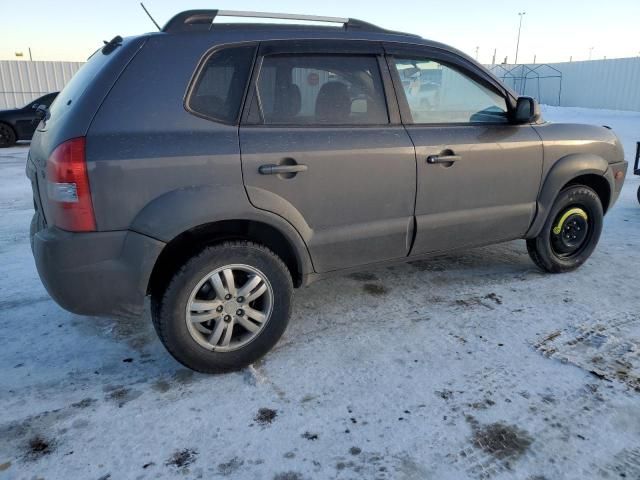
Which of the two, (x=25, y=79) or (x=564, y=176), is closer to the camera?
(x=564, y=176)

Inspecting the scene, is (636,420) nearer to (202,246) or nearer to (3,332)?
(202,246)

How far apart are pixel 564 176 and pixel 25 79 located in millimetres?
22454

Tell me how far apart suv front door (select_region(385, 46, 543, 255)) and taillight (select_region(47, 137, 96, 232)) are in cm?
186

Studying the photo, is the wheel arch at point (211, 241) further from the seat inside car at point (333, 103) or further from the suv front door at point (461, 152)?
the suv front door at point (461, 152)

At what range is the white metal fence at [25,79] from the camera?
19.9 metres

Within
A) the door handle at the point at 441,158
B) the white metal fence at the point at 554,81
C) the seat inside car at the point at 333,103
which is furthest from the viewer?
the white metal fence at the point at 554,81

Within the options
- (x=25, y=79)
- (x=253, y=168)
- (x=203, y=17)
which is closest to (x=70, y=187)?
(x=253, y=168)

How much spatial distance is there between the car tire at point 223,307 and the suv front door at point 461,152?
1.06 meters

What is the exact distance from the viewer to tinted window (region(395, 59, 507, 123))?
3.11m

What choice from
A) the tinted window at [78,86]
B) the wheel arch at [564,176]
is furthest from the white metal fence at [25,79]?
the wheel arch at [564,176]

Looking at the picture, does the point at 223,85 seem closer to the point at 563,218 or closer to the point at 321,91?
the point at 321,91

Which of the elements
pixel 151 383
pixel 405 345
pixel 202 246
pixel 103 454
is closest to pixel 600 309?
pixel 405 345

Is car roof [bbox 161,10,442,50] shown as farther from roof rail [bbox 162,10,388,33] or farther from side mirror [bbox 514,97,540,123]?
side mirror [bbox 514,97,540,123]

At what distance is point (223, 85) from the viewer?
2543 millimetres
